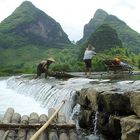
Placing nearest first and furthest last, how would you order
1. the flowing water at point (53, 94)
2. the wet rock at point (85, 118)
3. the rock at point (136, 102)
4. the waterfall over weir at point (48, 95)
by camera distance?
the rock at point (136, 102) → the wet rock at point (85, 118) → the flowing water at point (53, 94) → the waterfall over weir at point (48, 95)

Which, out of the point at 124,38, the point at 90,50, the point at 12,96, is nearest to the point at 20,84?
the point at 12,96

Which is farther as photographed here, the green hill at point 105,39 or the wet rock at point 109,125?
the green hill at point 105,39

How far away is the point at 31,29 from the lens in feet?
535

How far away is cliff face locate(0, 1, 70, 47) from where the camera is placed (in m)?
156

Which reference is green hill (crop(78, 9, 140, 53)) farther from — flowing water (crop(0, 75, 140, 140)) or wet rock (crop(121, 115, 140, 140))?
wet rock (crop(121, 115, 140, 140))

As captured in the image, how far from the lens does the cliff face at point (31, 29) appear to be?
A: 512ft

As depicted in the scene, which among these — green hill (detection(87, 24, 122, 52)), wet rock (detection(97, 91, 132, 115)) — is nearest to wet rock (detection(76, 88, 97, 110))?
wet rock (detection(97, 91, 132, 115))

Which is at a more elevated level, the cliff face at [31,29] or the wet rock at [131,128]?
the cliff face at [31,29]

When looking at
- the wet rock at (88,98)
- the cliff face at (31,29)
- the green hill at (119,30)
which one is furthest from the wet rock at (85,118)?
the cliff face at (31,29)

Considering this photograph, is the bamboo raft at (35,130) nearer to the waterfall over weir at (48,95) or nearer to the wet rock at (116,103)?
the wet rock at (116,103)

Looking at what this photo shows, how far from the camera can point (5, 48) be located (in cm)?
14612

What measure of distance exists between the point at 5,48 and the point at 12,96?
402 ft

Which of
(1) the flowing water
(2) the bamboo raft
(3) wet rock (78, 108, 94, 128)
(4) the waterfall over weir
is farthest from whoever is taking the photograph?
(4) the waterfall over weir

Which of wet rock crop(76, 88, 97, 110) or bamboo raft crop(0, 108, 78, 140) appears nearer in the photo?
bamboo raft crop(0, 108, 78, 140)
